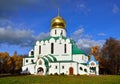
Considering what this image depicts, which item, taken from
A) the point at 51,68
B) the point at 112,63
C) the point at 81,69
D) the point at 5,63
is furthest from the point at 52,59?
the point at 5,63

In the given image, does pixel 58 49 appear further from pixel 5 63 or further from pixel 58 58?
pixel 5 63

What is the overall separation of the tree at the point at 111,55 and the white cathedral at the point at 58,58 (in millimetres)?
4823

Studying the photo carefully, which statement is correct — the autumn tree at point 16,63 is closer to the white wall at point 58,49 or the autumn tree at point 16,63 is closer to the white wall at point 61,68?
the white wall at point 58,49

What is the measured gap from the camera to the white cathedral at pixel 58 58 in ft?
173

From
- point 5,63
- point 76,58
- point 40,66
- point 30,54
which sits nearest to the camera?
point 40,66

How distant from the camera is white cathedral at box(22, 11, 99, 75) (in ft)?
173

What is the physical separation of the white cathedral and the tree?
15.8ft

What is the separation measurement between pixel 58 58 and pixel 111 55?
1197 centimetres

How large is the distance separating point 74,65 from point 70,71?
1.51 m

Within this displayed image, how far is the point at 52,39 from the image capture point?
57.3 m

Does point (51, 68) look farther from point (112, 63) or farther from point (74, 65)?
point (112, 63)

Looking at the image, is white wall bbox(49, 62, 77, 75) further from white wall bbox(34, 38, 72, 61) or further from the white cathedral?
white wall bbox(34, 38, 72, 61)

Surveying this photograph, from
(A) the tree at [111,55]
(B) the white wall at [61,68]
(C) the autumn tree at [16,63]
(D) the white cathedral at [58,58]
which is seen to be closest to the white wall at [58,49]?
(D) the white cathedral at [58,58]

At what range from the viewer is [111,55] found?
5678 cm
